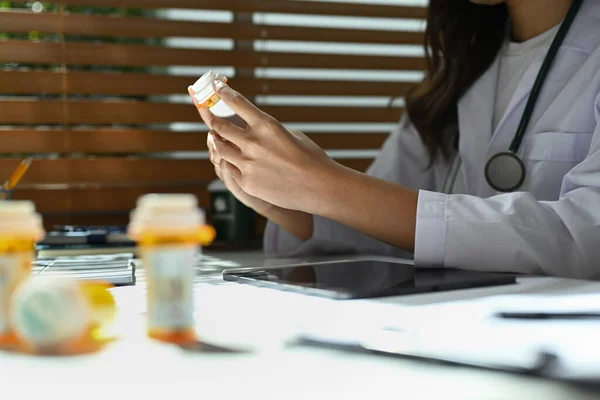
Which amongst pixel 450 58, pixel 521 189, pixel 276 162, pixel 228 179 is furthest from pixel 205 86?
pixel 450 58

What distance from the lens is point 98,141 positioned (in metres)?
2.00

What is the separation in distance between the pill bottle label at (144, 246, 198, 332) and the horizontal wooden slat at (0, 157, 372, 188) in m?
1.35

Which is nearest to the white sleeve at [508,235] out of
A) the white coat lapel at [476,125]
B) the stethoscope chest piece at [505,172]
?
the stethoscope chest piece at [505,172]

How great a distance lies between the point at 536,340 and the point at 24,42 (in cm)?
157

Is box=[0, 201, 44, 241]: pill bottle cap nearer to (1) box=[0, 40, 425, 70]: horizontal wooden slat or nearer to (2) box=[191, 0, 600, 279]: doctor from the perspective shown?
(2) box=[191, 0, 600, 279]: doctor

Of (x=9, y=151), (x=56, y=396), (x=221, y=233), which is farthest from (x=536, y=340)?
(x=9, y=151)

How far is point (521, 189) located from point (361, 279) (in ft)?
2.05

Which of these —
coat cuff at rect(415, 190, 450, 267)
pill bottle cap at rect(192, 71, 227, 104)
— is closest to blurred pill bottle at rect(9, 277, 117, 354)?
pill bottle cap at rect(192, 71, 227, 104)

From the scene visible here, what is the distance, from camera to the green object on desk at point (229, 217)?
187cm

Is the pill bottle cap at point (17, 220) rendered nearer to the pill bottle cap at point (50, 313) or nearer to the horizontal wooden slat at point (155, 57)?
the pill bottle cap at point (50, 313)

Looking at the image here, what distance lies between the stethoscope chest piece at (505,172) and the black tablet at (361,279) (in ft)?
1.36

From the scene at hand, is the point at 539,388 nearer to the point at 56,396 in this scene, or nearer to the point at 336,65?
the point at 56,396

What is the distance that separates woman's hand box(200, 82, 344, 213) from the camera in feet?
4.07

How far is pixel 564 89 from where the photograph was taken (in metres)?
1.55
